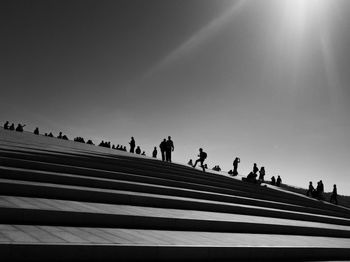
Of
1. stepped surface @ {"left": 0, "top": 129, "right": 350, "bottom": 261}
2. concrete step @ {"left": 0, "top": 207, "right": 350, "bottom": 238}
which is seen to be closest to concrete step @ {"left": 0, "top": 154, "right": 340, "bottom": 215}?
stepped surface @ {"left": 0, "top": 129, "right": 350, "bottom": 261}

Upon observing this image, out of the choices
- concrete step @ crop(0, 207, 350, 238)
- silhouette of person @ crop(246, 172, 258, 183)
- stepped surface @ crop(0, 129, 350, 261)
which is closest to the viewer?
stepped surface @ crop(0, 129, 350, 261)

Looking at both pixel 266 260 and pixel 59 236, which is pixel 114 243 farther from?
pixel 266 260

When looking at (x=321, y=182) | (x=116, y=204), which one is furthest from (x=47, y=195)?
(x=321, y=182)

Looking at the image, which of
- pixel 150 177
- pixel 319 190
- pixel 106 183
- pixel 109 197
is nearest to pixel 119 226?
pixel 109 197

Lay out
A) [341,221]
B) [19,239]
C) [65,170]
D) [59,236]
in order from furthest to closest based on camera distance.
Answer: [341,221] < [65,170] < [59,236] < [19,239]

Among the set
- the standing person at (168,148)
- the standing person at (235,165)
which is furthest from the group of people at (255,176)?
the standing person at (168,148)

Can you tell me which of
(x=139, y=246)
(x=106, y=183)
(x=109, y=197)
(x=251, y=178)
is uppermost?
(x=251, y=178)

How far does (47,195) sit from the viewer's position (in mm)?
7809

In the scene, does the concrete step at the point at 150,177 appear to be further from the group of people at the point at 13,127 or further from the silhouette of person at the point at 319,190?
the group of people at the point at 13,127

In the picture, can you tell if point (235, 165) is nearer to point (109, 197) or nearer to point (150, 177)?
point (150, 177)

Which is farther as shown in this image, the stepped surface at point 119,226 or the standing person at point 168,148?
the standing person at point 168,148

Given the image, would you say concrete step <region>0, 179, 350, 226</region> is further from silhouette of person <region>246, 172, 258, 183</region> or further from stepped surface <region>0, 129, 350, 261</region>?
silhouette of person <region>246, 172, 258, 183</region>

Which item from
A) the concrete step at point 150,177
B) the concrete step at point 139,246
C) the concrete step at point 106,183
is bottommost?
the concrete step at point 139,246

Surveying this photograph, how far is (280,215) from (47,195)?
814 centimetres
